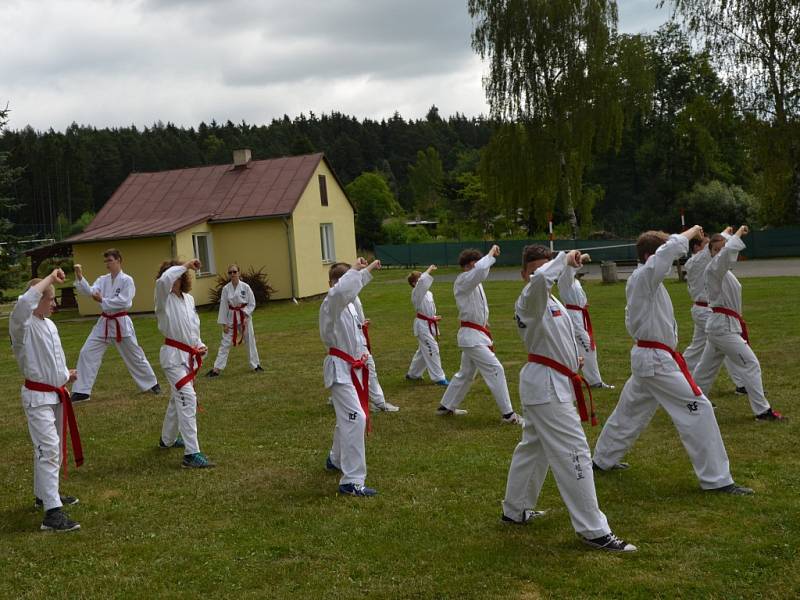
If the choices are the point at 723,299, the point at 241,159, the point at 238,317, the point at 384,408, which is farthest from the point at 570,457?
the point at 241,159

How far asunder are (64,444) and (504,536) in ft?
14.3

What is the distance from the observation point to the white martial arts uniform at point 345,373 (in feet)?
24.4

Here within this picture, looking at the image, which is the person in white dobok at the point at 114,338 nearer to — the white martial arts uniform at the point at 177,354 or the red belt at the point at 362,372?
the white martial arts uniform at the point at 177,354

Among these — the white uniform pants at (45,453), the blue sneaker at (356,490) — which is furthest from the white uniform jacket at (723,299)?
the white uniform pants at (45,453)

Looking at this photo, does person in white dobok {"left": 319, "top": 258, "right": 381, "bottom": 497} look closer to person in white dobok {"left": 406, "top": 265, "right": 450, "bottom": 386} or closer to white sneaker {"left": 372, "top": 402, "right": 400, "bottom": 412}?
white sneaker {"left": 372, "top": 402, "right": 400, "bottom": 412}

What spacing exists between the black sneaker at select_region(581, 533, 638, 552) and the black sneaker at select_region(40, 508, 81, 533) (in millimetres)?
4358

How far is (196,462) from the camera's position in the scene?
870cm

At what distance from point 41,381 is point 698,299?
8170mm

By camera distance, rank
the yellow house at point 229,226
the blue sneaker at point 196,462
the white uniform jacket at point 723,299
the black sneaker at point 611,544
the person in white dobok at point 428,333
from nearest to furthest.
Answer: the black sneaker at point 611,544 → the blue sneaker at point 196,462 → the white uniform jacket at point 723,299 → the person in white dobok at point 428,333 → the yellow house at point 229,226

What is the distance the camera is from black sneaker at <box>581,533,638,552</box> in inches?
223

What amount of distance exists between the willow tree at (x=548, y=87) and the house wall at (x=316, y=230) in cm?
952

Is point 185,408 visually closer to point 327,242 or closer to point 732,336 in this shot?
point 732,336

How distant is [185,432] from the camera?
8766mm

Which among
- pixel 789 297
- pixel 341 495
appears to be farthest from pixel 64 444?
pixel 789 297
